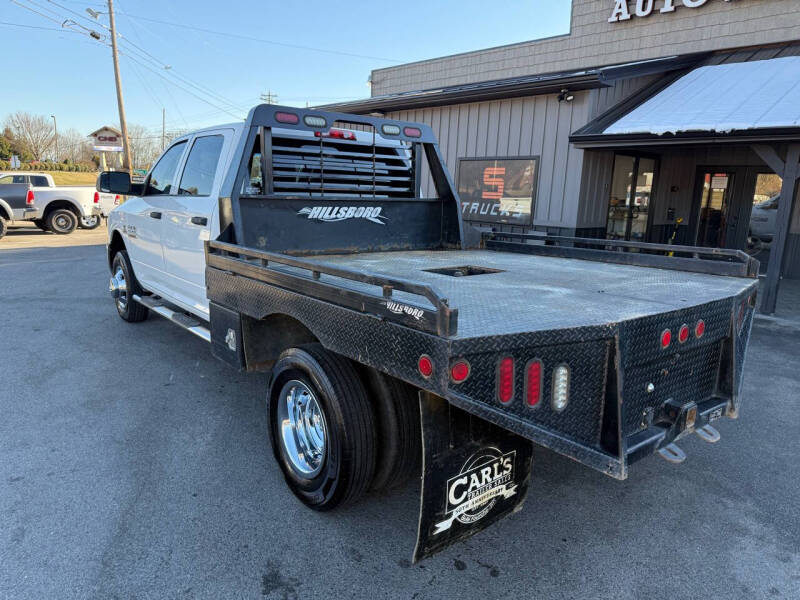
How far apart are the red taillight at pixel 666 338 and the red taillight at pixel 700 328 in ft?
0.85

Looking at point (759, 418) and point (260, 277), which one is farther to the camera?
point (759, 418)

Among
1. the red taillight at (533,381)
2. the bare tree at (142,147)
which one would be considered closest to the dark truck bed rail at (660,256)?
the red taillight at (533,381)

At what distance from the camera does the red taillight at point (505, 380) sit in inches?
81.6

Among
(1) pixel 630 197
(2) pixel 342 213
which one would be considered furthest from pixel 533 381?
(1) pixel 630 197

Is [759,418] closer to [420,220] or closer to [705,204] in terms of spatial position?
[420,220]

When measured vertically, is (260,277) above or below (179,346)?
above

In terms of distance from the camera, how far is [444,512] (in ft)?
7.91

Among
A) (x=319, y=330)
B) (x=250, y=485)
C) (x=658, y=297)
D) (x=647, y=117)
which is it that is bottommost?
(x=250, y=485)

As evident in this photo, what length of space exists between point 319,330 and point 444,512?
3.32 feet

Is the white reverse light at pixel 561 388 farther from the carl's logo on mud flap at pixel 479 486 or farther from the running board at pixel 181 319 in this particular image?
the running board at pixel 181 319

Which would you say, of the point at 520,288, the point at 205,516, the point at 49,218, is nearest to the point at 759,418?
the point at 520,288

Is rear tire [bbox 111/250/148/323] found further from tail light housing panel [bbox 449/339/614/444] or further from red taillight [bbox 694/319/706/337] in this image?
red taillight [bbox 694/319/706/337]

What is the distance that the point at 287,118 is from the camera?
4320 mm

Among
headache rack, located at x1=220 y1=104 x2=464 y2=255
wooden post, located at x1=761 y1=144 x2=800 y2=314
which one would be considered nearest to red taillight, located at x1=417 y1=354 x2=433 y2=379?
headache rack, located at x1=220 y1=104 x2=464 y2=255
